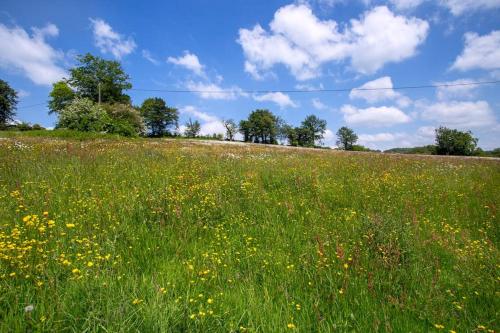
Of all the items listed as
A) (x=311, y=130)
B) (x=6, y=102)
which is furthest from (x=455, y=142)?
(x=6, y=102)

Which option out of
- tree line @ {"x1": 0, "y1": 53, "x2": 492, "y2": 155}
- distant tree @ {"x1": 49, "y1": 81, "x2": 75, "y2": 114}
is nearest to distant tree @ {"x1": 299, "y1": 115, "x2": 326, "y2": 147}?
tree line @ {"x1": 0, "y1": 53, "x2": 492, "y2": 155}

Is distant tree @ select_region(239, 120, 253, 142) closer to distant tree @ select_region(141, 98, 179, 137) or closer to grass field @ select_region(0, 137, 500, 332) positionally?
distant tree @ select_region(141, 98, 179, 137)

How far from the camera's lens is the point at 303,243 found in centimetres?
417

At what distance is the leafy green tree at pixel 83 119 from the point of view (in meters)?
30.7

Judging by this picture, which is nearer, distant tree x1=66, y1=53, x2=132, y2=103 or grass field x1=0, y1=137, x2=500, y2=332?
grass field x1=0, y1=137, x2=500, y2=332

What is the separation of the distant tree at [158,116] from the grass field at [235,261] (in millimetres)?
114123

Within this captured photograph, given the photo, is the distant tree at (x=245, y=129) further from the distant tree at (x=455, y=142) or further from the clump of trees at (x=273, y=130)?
the distant tree at (x=455, y=142)

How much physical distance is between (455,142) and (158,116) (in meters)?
112

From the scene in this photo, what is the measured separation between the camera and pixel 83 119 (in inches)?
1219

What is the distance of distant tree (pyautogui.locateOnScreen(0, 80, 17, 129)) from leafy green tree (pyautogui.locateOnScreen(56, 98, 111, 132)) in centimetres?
6869

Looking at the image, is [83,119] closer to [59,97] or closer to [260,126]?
[59,97]

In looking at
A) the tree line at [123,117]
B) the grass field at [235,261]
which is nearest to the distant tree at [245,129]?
the tree line at [123,117]

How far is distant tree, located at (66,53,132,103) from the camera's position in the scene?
6406cm

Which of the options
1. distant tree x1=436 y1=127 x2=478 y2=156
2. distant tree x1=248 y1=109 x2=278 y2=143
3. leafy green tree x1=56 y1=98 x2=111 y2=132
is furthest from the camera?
distant tree x1=248 y1=109 x2=278 y2=143
